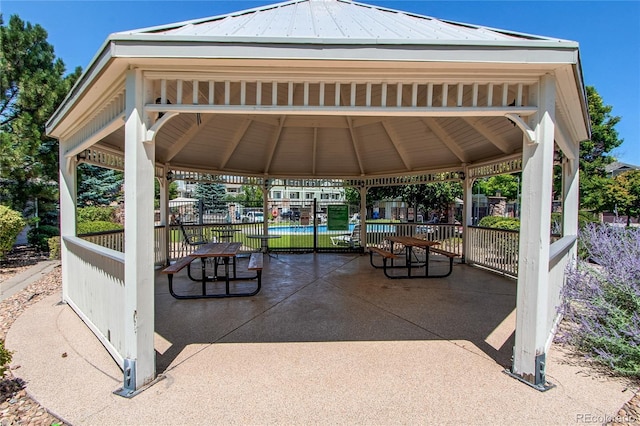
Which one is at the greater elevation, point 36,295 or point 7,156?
point 7,156

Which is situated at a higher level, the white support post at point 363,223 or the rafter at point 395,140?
the rafter at point 395,140

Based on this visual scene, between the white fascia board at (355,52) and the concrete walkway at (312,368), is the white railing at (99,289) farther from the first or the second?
the white fascia board at (355,52)

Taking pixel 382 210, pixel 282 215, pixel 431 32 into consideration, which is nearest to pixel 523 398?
pixel 431 32

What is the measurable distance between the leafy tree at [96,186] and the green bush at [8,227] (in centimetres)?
849

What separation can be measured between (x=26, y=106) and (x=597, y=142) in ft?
78.5

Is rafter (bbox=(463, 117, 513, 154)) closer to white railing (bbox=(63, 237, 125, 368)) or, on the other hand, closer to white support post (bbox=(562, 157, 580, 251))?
white support post (bbox=(562, 157, 580, 251))

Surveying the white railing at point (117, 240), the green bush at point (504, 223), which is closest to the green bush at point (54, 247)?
the white railing at point (117, 240)

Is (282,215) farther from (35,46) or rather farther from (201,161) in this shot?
(35,46)

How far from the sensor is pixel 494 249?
25.8 feet

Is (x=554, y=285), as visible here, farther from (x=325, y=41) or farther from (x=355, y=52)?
(x=325, y=41)

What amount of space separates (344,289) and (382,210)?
1761 cm

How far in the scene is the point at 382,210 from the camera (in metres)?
23.2

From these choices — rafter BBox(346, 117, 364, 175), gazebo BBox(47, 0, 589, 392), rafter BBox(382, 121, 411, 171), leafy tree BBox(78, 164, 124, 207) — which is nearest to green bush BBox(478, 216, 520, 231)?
rafter BBox(382, 121, 411, 171)

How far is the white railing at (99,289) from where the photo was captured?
127 inches
